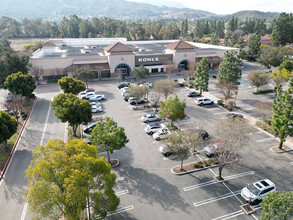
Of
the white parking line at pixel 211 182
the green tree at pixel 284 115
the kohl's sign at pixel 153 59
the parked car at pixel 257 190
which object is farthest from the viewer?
the kohl's sign at pixel 153 59

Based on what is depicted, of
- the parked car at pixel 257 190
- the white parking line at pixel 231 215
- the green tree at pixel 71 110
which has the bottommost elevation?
the white parking line at pixel 231 215

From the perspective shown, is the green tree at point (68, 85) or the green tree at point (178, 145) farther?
the green tree at point (68, 85)

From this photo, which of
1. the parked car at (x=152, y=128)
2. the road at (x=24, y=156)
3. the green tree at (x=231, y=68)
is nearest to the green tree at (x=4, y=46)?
the road at (x=24, y=156)

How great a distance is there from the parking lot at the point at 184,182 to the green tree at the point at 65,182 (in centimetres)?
499

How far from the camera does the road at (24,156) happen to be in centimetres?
2017

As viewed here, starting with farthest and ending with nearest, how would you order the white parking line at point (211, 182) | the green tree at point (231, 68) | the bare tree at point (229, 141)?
the green tree at point (231, 68)
the white parking line at point (211, 182)
the bare tree at point (229, 141)

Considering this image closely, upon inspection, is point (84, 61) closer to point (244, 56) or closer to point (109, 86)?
point (109, 86)

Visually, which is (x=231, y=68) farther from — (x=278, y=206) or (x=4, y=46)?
(x=4, y=46)

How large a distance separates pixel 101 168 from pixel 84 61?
50401 mm

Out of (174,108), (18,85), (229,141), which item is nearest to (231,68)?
(174,108)

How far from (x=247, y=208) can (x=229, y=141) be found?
657 cm

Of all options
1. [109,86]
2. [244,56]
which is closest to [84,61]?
[109,86]

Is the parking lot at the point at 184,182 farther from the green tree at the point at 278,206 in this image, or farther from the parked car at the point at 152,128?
the green tree at the point at 278,206

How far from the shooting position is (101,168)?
1625 cm
